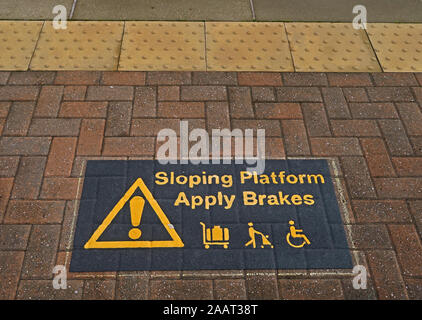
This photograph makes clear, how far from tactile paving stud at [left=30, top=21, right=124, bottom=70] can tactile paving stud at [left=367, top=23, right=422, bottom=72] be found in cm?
312

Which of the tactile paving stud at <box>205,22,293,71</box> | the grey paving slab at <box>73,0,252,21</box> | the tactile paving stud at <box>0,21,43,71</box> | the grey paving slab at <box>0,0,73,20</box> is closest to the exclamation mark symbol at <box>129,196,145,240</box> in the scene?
the tactile paving stud at <box>205,22,293,71</box>

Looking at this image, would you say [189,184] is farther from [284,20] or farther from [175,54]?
[284,20]

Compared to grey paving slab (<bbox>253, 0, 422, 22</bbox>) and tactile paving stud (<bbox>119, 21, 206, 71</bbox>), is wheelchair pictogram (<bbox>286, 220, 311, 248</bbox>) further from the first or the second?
grey paving slab (<bbox>253, 0, 422, 22</bbox>)

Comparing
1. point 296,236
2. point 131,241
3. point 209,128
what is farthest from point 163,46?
point 296,236

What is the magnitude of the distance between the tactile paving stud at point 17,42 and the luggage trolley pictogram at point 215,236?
9.20ft

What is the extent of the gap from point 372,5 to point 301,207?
3523mm

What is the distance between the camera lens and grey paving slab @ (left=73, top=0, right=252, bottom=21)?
16.6ft

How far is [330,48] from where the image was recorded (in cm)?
474

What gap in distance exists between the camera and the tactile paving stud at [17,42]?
4.39 meters

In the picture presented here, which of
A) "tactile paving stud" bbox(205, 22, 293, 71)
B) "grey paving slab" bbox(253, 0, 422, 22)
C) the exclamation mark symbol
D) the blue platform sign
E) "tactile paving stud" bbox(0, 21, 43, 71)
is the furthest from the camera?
"grey paving slab" bbox(253, 0, 422, 22)

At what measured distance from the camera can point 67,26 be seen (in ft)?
15.9

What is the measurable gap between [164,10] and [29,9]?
1726 millimetres

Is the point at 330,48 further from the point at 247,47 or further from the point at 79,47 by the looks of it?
the point at 79,47

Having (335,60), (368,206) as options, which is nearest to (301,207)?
(368,206)
